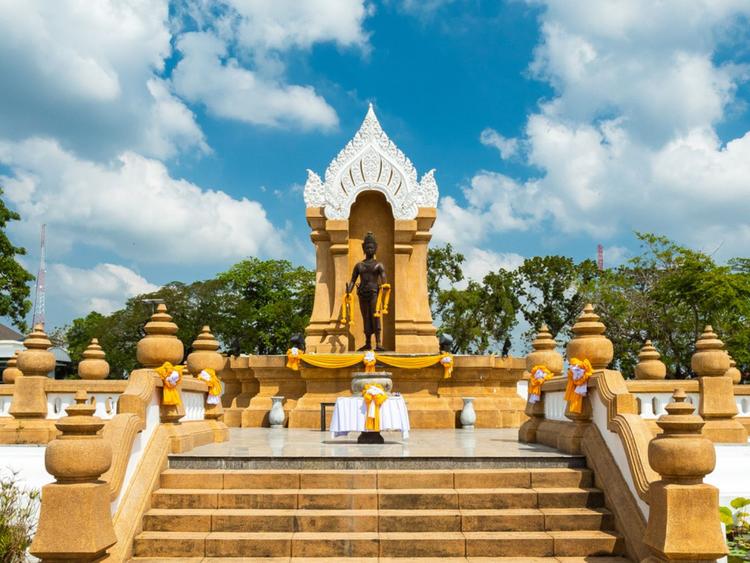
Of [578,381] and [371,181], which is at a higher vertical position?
[371,181]

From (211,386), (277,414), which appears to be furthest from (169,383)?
(277,414)

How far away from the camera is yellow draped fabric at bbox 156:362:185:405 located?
832cm

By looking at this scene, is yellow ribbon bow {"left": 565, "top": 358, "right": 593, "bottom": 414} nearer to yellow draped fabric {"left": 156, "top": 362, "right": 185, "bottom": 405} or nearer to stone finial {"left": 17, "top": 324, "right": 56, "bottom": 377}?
yellow draped fabric {"left": 156, "top": 362, "right": 185, "bottom": 405}

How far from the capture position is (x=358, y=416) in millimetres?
9727

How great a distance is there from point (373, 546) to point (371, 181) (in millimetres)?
12053

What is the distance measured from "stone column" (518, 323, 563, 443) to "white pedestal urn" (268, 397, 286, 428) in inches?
216

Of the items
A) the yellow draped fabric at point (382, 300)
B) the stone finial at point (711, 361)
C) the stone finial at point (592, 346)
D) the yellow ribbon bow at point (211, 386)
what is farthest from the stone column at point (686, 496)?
the yellow draped fabric at point (382, 300)

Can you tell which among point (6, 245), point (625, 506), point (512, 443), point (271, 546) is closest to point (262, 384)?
point (512, 443)

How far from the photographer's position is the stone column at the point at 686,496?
18.0 feet

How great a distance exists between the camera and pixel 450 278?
40.6 metres

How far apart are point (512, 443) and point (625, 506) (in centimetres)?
325

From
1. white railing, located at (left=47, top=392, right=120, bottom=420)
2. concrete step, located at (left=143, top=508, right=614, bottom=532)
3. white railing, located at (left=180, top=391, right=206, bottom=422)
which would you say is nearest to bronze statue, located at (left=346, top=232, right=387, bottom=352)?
white railing, located at (left=180, top=391, right=206, bottom=422)

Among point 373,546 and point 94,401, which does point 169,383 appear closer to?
point 94,401

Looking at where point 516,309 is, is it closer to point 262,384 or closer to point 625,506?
point 262,384
